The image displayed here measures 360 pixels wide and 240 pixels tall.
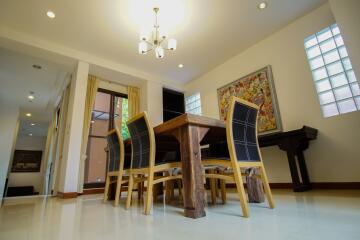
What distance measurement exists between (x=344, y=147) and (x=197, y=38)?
10.1 ft

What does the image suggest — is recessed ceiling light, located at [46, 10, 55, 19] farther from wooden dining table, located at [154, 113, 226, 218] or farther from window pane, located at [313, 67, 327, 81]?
window pane, located at [313, 67, 327, 81]

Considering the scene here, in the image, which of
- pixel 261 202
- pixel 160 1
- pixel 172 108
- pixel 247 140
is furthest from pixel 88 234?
pixel 172 108

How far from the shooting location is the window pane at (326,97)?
2963mm

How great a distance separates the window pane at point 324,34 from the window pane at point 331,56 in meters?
0.29

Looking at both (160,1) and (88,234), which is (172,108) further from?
(88,234)

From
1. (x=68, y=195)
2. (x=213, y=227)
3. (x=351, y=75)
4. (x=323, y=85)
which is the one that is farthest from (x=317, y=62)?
(x=68, y=195)

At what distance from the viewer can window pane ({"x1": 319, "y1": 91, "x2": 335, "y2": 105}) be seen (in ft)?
9.72

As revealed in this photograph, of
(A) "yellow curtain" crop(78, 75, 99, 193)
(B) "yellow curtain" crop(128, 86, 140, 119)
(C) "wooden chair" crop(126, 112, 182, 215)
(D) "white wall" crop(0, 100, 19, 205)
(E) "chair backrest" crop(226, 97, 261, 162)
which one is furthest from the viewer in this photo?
(D) "white wall" crop(0, 100, 19, 205)

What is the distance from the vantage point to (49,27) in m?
3.40

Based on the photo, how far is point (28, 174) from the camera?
9.27 meters

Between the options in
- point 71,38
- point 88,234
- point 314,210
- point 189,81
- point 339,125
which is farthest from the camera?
point 189,81

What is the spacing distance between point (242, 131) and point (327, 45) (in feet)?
8.65

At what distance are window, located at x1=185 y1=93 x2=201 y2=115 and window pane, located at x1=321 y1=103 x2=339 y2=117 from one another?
2.90 metres

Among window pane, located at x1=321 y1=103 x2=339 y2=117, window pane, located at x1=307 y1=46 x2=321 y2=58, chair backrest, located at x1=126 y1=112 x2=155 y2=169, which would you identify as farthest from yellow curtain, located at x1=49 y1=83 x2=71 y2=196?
window pane, located at x1=307 y1=46 x2=321 y2=58
